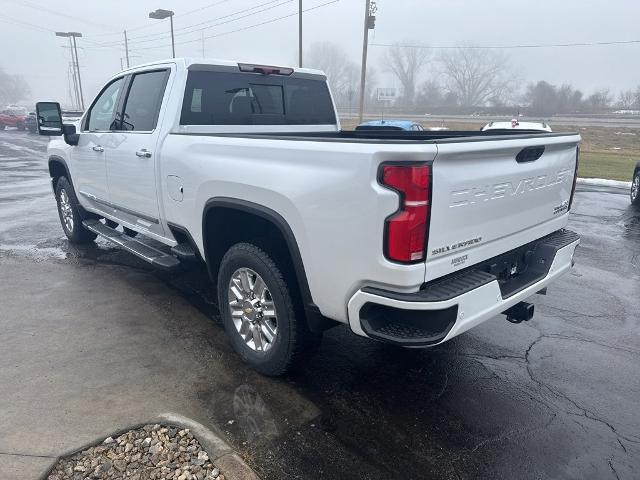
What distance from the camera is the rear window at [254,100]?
4195 mm

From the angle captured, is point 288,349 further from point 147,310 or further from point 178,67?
point 178,67

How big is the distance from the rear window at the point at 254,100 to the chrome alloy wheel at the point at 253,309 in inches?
58.2

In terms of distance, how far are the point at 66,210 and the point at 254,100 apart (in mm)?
3586

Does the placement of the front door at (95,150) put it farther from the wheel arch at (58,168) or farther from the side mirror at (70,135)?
the wheel arch at (58,168)

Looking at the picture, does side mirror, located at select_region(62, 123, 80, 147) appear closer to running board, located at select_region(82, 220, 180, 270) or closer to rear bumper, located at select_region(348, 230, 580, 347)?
running board, located at select_region(82, 220, 180, 270)

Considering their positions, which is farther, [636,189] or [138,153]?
[636,189]

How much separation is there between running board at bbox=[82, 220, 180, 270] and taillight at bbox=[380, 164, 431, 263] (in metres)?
2.39

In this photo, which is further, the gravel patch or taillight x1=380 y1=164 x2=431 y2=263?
the gravel patch

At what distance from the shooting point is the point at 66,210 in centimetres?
671

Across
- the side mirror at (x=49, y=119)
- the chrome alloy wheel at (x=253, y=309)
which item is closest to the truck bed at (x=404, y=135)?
the chrome alloy wheel at (x=253, y=309)

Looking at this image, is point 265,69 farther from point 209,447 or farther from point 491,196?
point 209,447

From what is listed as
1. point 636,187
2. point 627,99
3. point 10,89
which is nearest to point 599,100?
point 627,99

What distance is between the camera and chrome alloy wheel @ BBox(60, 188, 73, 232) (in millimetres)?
6547

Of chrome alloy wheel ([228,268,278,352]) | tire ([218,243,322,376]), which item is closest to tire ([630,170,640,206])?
tire ([218,243,322,376])
